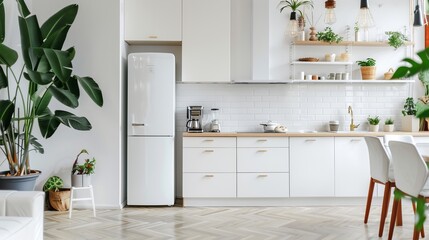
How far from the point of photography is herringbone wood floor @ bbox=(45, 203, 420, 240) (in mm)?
3633

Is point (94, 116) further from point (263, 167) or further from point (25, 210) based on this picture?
point (25, 210)

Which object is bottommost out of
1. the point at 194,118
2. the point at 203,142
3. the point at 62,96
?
the point at 203,142

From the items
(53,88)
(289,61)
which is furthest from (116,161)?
(289,61)

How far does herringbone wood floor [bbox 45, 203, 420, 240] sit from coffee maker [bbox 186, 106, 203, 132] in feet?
3.08

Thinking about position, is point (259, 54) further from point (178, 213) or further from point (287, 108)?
point (178, 213)

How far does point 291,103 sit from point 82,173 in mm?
2710

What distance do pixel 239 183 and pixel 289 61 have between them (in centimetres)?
175

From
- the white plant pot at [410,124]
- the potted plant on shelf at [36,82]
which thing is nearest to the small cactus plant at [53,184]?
the potted plant on shelf at [36,82]

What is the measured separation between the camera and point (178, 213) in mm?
4512

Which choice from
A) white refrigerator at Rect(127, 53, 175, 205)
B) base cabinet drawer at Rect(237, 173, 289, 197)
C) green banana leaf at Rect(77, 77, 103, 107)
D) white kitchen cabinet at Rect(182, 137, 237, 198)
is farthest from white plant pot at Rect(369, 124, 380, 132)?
green banana leaf at Rect(77, 77, 103, 107)

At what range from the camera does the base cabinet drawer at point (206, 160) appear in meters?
4.77

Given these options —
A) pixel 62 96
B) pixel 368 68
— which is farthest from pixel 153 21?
pixel 368 68

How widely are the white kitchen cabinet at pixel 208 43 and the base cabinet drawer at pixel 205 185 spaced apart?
116 centimetres

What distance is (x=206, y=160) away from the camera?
4.77 m
